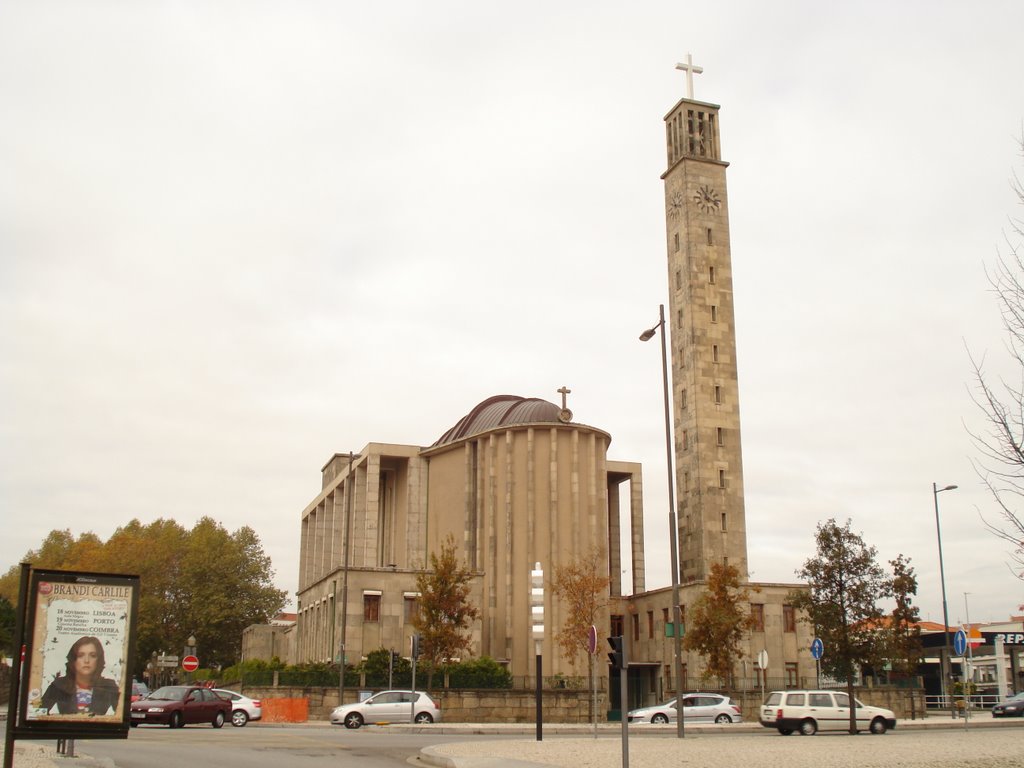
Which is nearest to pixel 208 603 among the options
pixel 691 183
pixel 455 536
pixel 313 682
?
pixel 455 536

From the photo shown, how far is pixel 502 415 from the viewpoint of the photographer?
6391 centimetres

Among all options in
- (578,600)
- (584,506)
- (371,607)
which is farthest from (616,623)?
(371,607)

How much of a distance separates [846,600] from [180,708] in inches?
866

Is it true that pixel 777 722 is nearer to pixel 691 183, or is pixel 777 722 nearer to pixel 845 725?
pixel 845 725

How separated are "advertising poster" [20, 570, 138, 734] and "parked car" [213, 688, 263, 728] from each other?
71.6 feet

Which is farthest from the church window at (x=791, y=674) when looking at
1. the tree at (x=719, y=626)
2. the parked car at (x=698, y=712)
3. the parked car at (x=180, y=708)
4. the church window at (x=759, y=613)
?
the parked car at (x=180, y=708)

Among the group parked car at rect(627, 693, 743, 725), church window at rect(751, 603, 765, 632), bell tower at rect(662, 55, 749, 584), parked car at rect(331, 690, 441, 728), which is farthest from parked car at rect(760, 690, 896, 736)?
bell tower at rect(662, 55, 749, 584)

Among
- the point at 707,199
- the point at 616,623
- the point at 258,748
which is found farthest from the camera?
the point at 616,623

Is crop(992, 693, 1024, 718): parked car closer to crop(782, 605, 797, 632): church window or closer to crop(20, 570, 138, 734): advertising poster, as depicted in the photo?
crop(782, 605, 797, 632): church window

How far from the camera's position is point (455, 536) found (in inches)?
2456

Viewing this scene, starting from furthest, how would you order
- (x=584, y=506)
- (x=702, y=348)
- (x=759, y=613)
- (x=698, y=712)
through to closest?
1. (x=702, y=348)
2. (x=584, y=506)
3. (x=759, y=613)
4. (x=698, y=712)

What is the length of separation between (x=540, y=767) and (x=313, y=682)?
29.6 meters

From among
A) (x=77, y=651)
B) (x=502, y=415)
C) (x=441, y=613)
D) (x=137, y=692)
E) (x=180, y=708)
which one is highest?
(x=502, y=415)

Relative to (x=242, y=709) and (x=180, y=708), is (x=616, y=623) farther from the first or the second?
(x=180, y=708)
